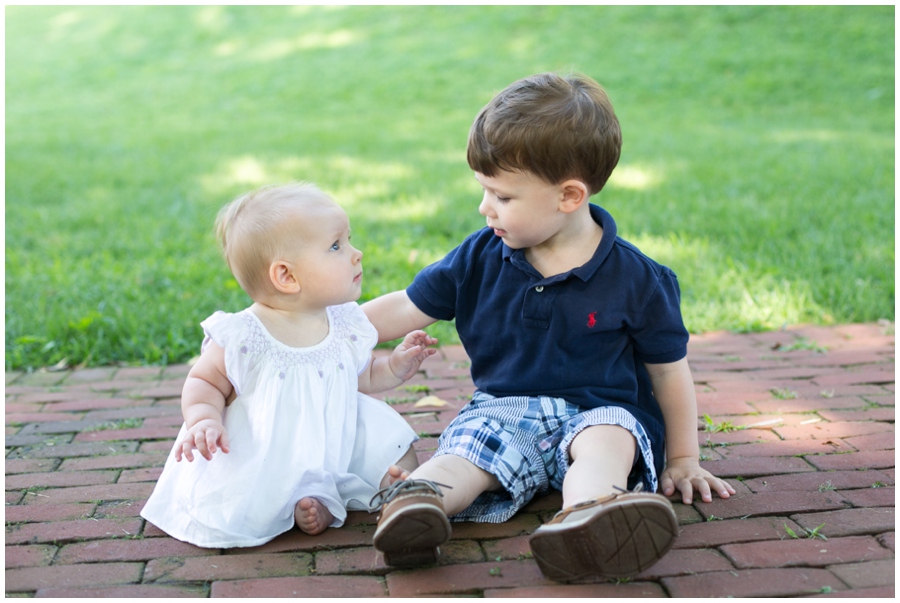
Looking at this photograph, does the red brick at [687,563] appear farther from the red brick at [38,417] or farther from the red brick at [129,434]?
the red brick at [38,417]

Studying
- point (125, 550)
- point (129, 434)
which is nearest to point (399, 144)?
point (129, 434)

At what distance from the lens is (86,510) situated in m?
2.59

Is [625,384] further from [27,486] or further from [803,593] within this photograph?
[27,486]

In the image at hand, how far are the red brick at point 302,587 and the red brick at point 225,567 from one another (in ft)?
0.14

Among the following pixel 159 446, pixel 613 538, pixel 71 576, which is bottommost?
pixel 159 446

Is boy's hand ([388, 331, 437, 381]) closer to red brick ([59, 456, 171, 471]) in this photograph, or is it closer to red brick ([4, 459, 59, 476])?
red brick ([59, 456, 171, 471])

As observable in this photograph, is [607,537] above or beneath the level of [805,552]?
above

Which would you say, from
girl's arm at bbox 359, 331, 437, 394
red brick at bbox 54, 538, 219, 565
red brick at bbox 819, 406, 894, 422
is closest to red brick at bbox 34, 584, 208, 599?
red brick at bbox 54, 538, 219, 565

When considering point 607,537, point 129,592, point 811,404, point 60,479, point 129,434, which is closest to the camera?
point 607,537

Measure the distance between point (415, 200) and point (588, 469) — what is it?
4773mm

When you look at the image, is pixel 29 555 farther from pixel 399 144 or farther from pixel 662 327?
pixel 399 144

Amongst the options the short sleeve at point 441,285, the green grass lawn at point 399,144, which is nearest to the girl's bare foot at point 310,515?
the short sleeve at point 441,285

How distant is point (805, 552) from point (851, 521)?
255mm

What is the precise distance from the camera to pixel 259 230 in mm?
2387
